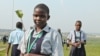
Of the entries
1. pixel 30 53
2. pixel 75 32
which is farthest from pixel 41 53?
pixel 75 32

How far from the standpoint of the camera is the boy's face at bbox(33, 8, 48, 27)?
18.7ft

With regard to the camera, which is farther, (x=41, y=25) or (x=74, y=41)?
(x=74, y=41)

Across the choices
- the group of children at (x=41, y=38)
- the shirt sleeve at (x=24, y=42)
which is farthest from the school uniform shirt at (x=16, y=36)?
the group of children at (x=41, y=38)

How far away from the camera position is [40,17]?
572cm

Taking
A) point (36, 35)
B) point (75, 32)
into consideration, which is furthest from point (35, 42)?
point (75, 32)

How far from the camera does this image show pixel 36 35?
577 cm

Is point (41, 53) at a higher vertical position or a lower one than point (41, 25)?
lower

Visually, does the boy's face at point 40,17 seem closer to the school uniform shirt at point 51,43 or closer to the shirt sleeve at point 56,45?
the school uniform shirt at point 51,43

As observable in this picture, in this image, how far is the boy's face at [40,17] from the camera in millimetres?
5707

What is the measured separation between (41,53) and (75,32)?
7.10 meters

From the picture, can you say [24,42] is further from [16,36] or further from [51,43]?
[16,36]

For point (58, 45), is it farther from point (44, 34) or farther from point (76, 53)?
point (76, 53)

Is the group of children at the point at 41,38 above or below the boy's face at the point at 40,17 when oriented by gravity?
below

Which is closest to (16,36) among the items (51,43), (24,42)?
(24,42)
